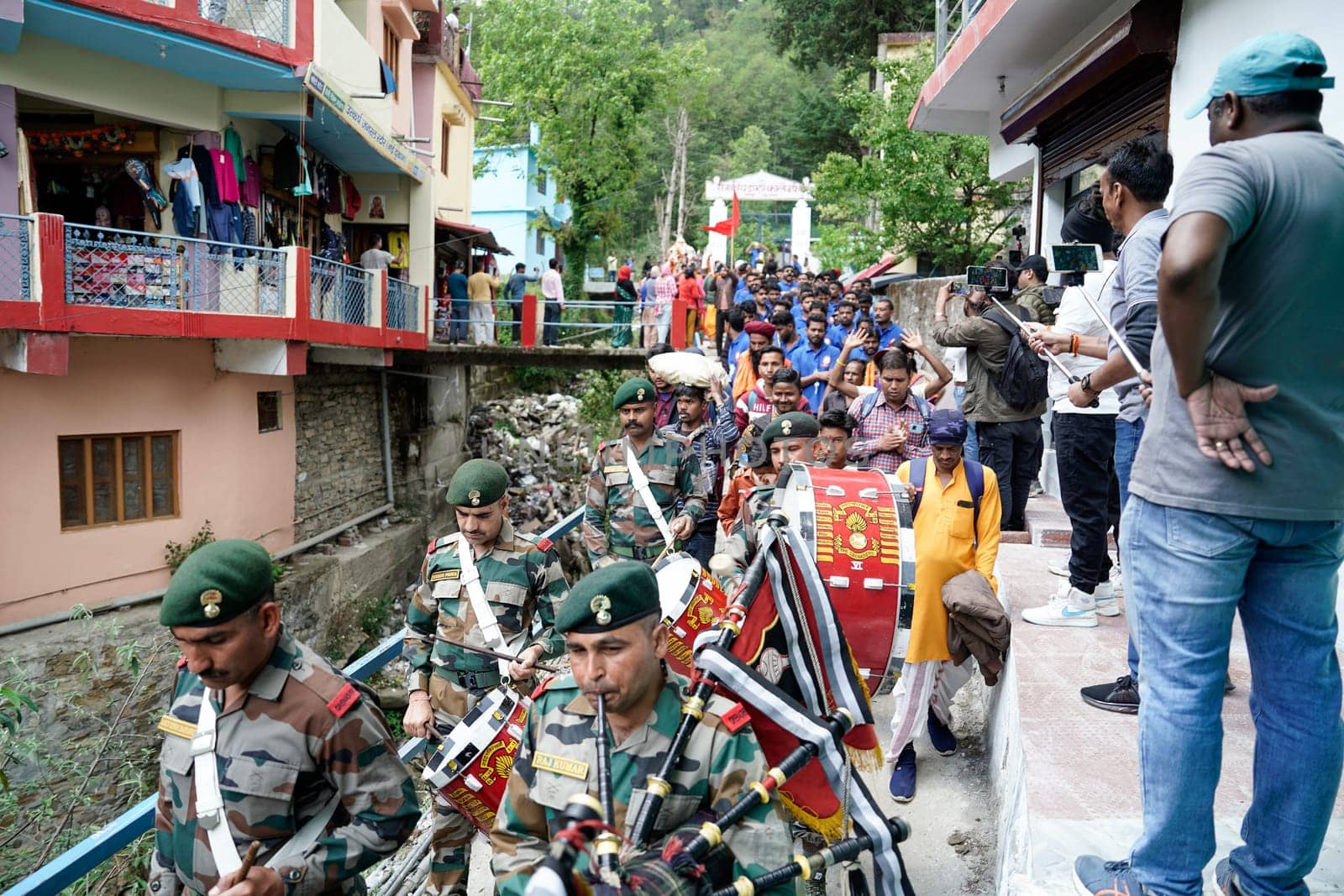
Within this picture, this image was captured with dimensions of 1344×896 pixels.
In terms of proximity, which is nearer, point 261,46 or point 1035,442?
point 1035,442

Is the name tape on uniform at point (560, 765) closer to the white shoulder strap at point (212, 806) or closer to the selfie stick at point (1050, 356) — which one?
the white shoulder strap at point (212, 806)

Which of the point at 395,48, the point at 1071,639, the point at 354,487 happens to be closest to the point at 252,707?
the point at 1071,639

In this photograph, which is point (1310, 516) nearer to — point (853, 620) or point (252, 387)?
point (853, 620)

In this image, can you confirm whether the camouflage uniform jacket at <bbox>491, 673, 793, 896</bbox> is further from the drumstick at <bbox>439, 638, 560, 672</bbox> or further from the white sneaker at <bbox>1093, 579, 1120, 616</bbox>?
the white sneaker at <bbox>1093, 579, 1120, 616</bbox>

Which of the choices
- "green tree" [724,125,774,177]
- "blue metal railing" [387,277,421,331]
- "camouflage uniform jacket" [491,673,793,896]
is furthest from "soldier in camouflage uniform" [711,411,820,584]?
"green tree" [724,125,774,177]

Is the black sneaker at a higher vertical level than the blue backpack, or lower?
lower

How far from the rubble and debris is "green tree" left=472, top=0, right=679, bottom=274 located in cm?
882

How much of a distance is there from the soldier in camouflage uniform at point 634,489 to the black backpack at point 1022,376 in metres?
2.03

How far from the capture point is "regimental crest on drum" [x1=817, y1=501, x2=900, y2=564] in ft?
14.0

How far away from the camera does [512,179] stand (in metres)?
36.4

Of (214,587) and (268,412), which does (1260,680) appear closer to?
(214,587)

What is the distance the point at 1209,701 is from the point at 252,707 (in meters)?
2.47

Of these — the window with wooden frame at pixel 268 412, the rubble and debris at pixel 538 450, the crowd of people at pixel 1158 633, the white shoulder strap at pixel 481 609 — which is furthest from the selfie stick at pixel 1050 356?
the rubble and debris at pixel 538 450

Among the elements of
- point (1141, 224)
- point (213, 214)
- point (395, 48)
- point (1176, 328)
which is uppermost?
point (395, 48)
